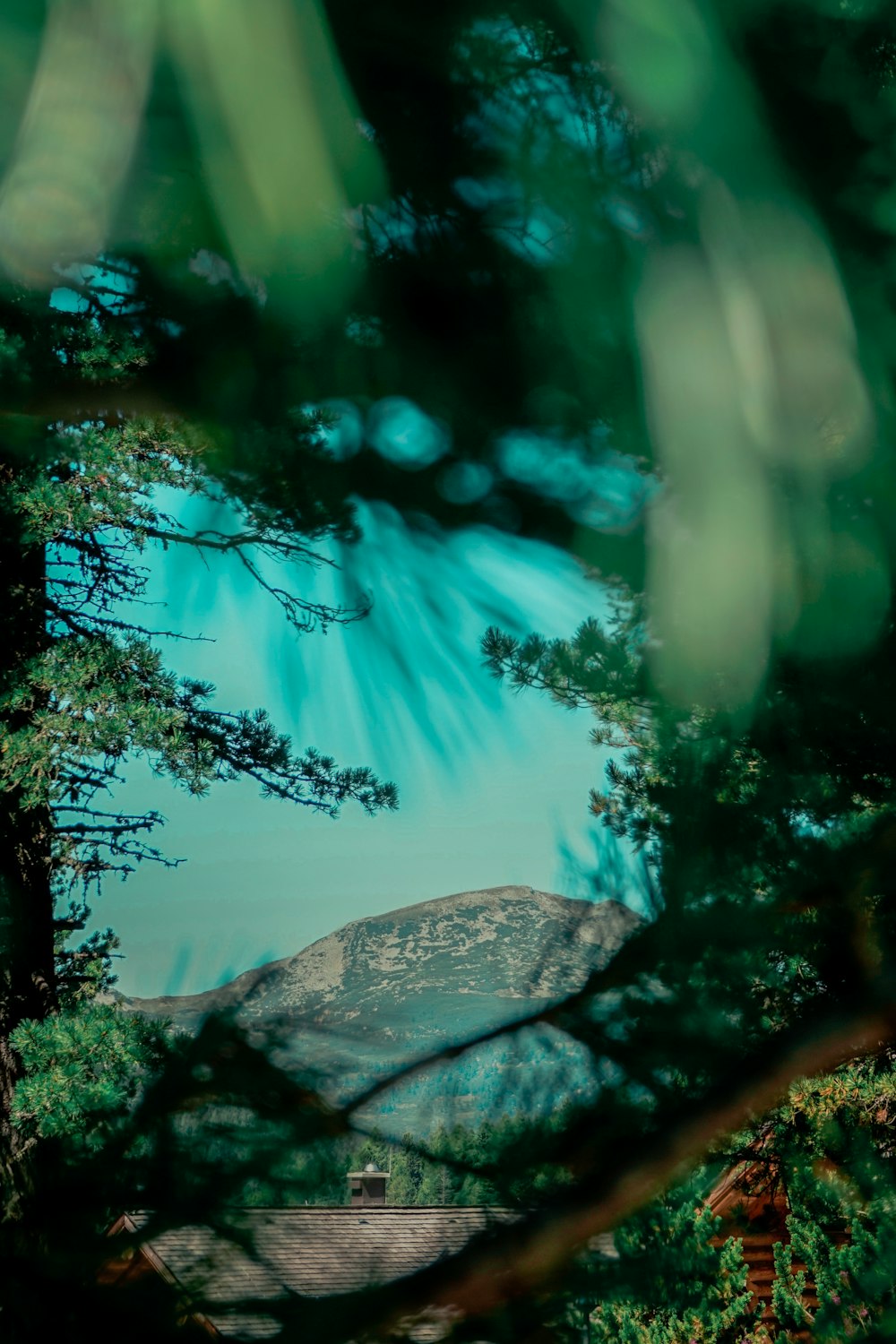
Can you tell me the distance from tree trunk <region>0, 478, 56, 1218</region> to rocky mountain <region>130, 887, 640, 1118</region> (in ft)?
1.00

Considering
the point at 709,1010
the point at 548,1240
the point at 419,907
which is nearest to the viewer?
the point at 548,1240

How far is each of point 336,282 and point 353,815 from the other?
67 cm

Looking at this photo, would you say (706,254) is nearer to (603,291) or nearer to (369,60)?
(603,291)

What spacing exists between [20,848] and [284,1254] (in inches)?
34.2

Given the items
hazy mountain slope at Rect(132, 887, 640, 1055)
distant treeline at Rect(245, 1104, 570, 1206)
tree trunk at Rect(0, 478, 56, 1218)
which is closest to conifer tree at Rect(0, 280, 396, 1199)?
tree trunk at Rect(0, 478, 56, 1218)

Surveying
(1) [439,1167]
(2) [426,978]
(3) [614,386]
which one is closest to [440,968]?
(2) [426,978]

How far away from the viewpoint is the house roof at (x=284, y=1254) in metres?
0.71

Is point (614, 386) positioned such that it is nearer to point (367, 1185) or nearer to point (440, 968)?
point (440, 968)

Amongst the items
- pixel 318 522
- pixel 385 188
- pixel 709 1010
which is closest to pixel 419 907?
pixel 709 1010

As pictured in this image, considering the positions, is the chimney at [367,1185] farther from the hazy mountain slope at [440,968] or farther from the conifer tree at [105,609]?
the conifer tree at [105,609]

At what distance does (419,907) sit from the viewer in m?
1.01

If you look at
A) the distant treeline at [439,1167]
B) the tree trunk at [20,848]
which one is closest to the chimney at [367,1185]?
the distant treeline at [439,1167]

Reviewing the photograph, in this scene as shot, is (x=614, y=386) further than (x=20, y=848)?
No

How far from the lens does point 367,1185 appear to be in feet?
2.64
